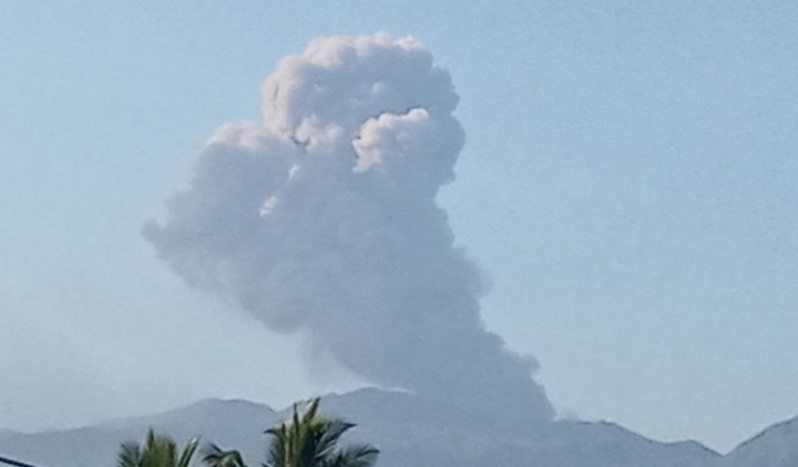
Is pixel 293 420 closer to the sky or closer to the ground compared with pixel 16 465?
closer to the sky

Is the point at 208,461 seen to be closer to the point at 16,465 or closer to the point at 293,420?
the point at 293,420

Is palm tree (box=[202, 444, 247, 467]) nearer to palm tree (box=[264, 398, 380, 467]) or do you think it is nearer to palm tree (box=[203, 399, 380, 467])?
palm tree (box=[203, 399, 380, 467])

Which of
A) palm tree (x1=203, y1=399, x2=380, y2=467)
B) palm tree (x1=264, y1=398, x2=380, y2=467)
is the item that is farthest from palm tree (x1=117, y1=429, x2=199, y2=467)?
palm tree (x1=264, y1=398, x2=380, y2=467)

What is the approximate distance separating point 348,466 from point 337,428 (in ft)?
2.30

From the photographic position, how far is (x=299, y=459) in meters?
37.5

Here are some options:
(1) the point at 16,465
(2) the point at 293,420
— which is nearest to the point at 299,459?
(2) the point at 293,420

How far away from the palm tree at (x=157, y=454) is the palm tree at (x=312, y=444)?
5.75 feet

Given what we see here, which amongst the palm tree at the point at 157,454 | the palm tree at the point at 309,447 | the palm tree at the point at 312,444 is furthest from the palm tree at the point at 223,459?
the palm tree at the point at 312,444

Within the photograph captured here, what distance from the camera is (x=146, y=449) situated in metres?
36.3

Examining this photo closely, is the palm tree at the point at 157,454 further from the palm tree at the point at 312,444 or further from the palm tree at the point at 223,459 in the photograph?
the palm tree at the point at 312,444

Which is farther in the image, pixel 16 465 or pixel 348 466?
pixel 348 466

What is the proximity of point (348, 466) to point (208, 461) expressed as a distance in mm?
2457

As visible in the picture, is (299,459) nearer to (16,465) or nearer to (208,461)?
(208,461)

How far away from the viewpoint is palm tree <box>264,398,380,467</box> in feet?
123
